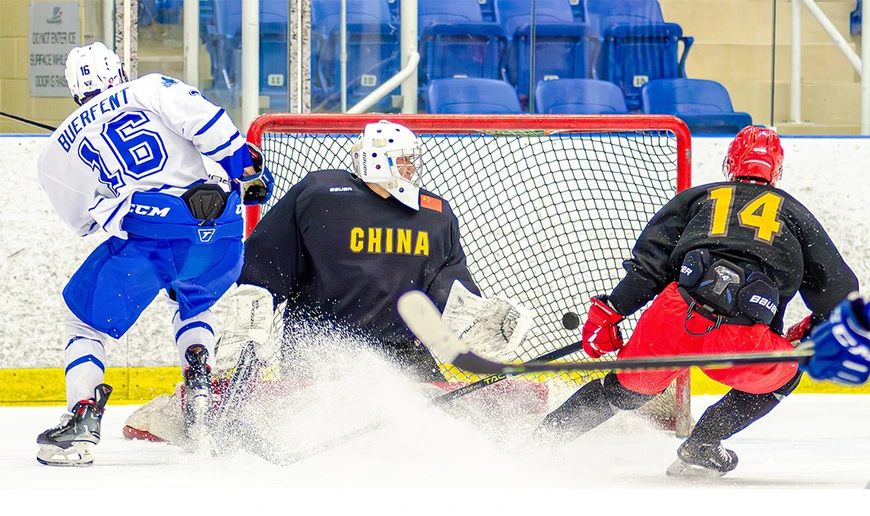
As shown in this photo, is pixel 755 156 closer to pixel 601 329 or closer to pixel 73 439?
pixel 601 329

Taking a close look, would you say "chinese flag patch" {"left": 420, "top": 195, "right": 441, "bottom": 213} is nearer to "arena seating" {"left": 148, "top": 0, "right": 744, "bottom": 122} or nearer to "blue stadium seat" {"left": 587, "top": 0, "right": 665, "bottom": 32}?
"arena seating" {"left": 148, "top": 0, "right": 744, "bottom": 122}

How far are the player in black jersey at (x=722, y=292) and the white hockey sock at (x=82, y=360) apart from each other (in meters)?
1.10

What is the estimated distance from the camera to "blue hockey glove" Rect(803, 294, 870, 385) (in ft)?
5.94

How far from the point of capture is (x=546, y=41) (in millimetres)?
4352

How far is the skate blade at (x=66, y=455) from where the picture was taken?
2.65 m

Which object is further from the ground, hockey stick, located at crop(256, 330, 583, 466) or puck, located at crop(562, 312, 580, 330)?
puck, located at crop(562, 312, 580, 330)

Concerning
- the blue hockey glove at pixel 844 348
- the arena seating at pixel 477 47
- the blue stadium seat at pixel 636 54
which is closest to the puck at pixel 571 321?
the blue hockey glove at pixel 844 348

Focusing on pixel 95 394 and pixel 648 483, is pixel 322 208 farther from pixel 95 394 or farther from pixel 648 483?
pixel 648 483

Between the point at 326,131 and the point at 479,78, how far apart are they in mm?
1157

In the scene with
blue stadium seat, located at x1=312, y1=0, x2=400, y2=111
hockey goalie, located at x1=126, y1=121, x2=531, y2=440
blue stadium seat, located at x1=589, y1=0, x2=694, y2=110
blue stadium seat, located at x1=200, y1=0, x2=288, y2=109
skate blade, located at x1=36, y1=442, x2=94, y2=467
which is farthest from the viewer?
blue stadium seat, located at x1=589, y1=0, x2=694, y2=110

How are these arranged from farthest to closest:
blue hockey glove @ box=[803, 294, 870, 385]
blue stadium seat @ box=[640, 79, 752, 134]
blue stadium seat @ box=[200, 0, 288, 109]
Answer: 1. blue stadium seat @ box=[640, 79, 752, 134]
2. blue stadium seat @ box=[200, 0, 288, 109]
3. blue hockey glove @ box=[803, 294, 870, 385]

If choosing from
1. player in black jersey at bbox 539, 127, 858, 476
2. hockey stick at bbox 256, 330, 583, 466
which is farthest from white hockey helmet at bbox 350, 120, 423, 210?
player in black jersey at bbox 539, 127, 858, 476

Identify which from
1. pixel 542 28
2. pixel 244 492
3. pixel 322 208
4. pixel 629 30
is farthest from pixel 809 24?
pixel 244 492

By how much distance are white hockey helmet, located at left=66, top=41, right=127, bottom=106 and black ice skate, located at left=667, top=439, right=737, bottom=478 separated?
1667 mm
